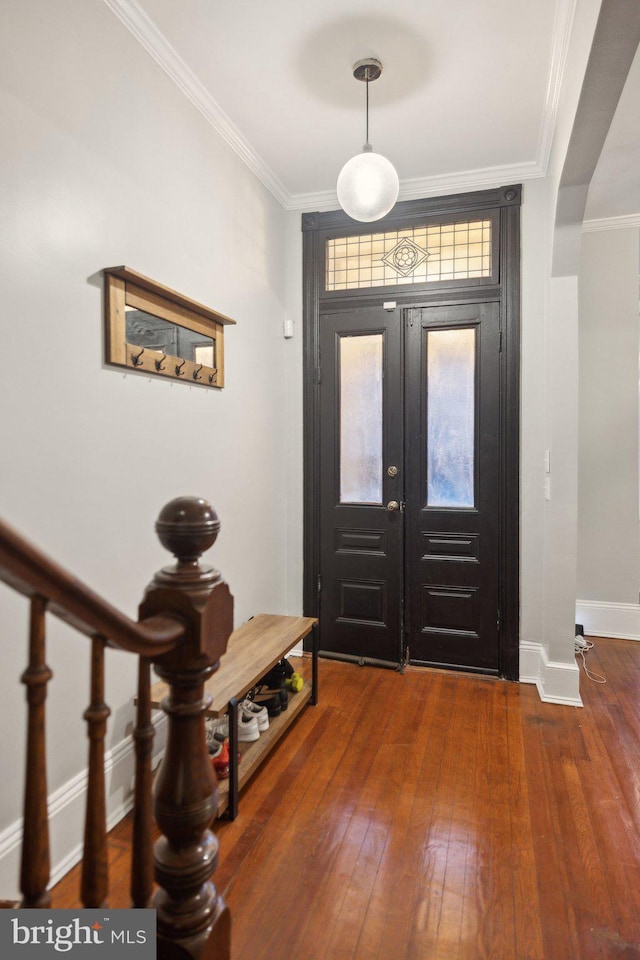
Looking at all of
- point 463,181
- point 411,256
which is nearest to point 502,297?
point 411,256

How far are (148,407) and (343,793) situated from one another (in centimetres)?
164

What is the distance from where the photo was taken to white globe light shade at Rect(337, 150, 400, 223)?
2408 mm

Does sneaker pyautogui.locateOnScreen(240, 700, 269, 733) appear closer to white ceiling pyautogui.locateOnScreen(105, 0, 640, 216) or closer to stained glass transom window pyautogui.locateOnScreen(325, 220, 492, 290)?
stained glass transom window pyautogui.locateOnScreen(325, 220, 492, 290)

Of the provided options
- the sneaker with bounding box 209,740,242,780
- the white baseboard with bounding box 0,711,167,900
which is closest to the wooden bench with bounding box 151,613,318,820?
the sneaker with bounding box 209,740,242,780

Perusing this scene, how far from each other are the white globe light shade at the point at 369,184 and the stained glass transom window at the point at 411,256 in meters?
0.96

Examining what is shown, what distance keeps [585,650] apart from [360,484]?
1.83 meters

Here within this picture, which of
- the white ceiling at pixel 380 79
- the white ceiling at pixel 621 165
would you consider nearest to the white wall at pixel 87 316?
the white ceiling at pixel 380 79

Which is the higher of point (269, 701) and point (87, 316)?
point (87, 316)

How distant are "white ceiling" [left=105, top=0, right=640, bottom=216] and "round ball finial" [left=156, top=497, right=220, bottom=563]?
6.86 feet

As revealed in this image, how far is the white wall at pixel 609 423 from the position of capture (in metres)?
3.88

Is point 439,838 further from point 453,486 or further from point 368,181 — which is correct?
point 368,181

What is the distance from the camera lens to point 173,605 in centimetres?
83

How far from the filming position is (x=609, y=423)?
3.95m

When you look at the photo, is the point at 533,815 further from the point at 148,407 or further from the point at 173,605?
the point at 148,407
